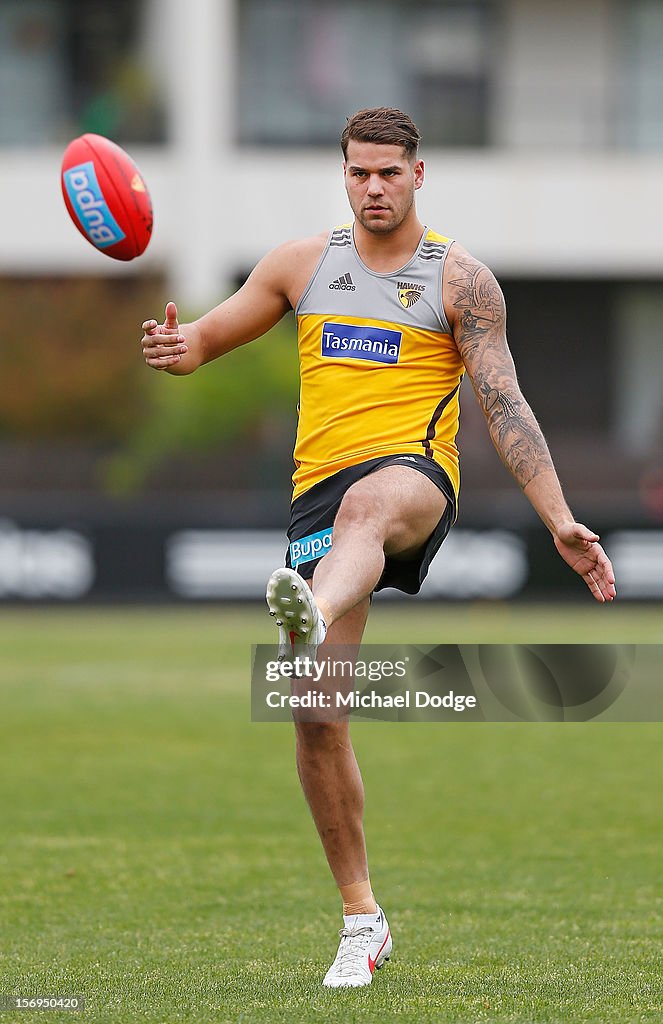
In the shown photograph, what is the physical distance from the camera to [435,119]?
30.9m

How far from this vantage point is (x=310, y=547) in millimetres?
5297

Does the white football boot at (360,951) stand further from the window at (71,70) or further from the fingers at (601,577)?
the window at (71,70)

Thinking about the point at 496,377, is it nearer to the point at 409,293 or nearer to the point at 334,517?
the point at 409,293

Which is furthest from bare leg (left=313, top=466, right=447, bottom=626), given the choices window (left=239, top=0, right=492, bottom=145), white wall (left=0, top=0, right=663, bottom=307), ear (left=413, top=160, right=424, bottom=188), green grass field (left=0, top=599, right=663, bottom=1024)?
window (left=239, top=0, right=492, bottom=145)

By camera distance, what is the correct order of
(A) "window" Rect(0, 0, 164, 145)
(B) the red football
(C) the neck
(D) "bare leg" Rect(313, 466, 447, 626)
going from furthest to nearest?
1. (A) "window" Rect(0, 0, 164, 145)
2. (B) the red football
3. (C) the neck
4. (D) "bare leg" Rect(313, 466, 447, 626)

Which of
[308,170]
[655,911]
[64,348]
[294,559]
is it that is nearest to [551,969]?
[655,911]

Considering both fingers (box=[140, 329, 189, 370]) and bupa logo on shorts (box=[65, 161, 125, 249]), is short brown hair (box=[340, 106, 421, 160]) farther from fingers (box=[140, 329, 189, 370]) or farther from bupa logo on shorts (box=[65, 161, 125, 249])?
bupa logo on shorts (box=[65, 161, 125, 249])

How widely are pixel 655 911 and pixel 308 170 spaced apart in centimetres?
2433

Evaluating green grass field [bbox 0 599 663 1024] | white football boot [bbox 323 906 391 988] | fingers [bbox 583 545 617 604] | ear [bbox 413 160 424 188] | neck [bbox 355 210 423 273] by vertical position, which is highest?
ear [bbox 413 160 424 188]

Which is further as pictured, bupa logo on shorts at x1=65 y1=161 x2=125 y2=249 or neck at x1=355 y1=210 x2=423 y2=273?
bupa logo on shorts at x1=65 y1=161 x2=125 y2=249

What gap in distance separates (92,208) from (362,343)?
1.20 m

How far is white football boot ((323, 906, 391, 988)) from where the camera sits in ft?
16.6

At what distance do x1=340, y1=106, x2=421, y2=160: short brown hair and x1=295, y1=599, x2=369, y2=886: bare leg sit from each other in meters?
1.39

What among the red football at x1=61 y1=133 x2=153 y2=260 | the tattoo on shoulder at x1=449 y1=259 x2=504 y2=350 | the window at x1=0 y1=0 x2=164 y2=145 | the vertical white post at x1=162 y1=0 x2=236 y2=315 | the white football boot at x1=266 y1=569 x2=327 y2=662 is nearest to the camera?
the white football boot at x1=266 y1=569 x2=327 y2=662
